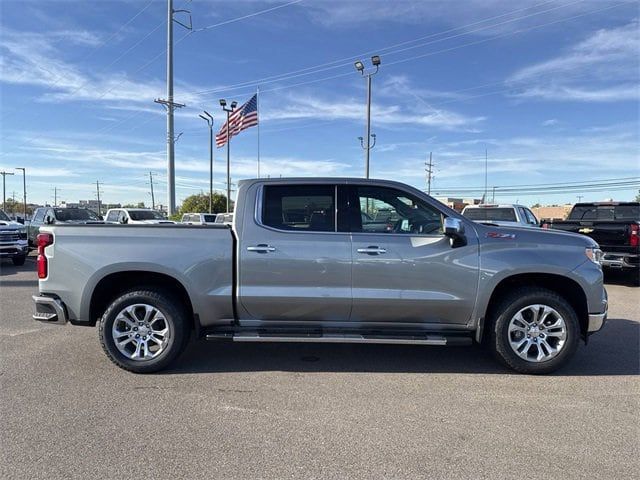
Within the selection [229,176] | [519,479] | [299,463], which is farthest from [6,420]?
[229,176]

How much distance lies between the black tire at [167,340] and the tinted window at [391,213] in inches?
80.0

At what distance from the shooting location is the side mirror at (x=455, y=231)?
14.6 feet

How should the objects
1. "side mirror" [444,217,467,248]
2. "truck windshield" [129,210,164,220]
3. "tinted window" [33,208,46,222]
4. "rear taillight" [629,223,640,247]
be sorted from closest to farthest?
"side mirror" [444,217,467,248]
"rear taillight" [629,223,640,247]
"tinted window" [33,208,46,222]
"truck windshield" [129,210,164,220]

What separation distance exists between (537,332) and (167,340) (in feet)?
12.1

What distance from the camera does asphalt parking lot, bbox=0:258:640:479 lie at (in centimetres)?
303

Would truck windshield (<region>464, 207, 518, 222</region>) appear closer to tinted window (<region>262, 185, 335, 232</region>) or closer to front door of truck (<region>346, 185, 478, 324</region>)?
front door of truck (<region>346, 185, 478, 324</region>)

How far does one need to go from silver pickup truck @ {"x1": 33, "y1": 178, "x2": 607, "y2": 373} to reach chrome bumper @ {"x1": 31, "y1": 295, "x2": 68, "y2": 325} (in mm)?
12

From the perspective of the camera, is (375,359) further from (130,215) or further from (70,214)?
(130,215)

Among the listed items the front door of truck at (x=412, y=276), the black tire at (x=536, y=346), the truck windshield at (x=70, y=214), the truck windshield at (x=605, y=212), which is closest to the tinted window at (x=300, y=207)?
the front door of truck at (x=412, y=276)

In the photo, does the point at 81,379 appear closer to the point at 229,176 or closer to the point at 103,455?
the point at 103,455

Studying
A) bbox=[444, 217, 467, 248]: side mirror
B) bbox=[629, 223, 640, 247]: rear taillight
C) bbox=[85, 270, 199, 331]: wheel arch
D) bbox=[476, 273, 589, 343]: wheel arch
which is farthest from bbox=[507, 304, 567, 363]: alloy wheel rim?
bbox=[629, 223, 640, 247]: rear taillight

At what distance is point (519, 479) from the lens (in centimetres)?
288

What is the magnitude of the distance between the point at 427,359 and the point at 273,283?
6.45 ft

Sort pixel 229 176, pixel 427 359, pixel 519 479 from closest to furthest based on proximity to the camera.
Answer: pixel 519 479 → pixel 427 359 → pixel 229 176
